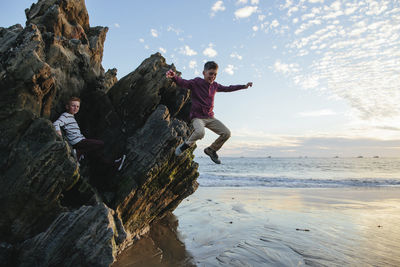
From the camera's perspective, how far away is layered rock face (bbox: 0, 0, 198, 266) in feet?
19.6

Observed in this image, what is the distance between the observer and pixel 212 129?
781 cm

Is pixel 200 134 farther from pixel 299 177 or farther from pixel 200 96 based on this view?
pixel 299 177

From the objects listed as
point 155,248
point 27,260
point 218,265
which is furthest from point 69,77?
point 218,265

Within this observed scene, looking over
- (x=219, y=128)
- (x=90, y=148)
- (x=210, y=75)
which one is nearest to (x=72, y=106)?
(x=90, y=148)

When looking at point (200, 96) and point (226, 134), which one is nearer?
point (200, 96)

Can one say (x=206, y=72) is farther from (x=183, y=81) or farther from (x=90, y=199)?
(x=90, y=199)

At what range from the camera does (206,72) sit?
25.2ft

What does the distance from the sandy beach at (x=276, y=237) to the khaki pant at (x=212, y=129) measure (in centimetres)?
382

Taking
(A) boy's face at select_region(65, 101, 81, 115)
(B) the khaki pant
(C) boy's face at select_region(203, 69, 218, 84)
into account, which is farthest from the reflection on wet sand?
(A) boy's face at select_region(65, 101, 81, 115)

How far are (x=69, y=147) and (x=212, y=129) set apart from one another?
13.1 feet

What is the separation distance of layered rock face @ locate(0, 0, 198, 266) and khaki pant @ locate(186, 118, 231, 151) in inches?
49.8

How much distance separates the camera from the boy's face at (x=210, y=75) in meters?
7.62

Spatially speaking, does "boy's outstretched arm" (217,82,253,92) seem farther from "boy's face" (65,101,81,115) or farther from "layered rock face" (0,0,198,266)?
"boy's face" (65,101,81,115)

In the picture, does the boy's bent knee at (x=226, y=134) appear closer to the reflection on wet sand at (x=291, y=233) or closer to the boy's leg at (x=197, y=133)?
the boy's leg at (x=197, y=133)
